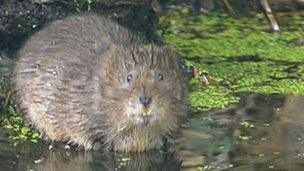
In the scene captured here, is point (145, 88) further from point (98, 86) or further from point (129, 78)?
point (98, 86)

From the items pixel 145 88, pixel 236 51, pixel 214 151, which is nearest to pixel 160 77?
pixel 145 88

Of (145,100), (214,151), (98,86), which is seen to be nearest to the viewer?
(145,100)

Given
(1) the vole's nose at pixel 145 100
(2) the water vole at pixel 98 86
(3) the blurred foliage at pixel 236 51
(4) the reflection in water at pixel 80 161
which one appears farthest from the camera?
(3) the blurred foliage at pixel 236 51

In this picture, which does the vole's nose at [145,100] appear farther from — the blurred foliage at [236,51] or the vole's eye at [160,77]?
the blurred foliage at [236,51]

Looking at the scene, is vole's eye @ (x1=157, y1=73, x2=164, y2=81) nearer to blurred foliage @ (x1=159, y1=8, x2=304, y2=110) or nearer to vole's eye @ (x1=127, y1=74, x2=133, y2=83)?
vole's eye @ (x1=127, y1=74, x2=133, y2=83)

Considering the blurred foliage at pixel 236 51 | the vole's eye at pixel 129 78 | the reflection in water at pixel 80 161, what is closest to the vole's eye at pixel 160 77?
the vole's eye at pixel 129 78

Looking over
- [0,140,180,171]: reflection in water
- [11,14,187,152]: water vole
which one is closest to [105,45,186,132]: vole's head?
[11,14,187,152]: water vole
